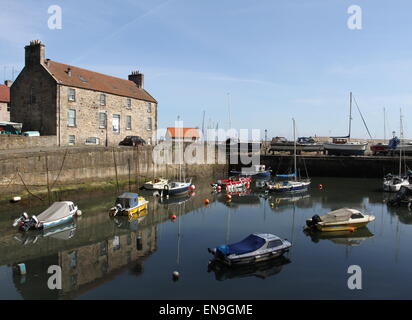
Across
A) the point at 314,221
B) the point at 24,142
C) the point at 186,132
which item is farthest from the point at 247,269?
the point at 186,132

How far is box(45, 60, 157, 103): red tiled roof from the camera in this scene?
123 ft

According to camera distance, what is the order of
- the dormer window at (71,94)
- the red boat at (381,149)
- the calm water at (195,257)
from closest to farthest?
the calm water at (195,257) → the dormer window at (71,94) → the red boat at (381,149)

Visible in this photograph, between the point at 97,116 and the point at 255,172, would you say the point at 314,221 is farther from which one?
the point at 97,116

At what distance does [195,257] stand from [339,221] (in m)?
9.99

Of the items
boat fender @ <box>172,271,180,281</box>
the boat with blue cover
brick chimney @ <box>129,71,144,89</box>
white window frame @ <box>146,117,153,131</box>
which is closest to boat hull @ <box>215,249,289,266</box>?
boat fender @ <box>172,271,180,281</box>

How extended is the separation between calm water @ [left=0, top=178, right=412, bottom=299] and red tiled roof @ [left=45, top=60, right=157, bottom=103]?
1433 cm

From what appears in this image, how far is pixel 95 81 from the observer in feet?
139

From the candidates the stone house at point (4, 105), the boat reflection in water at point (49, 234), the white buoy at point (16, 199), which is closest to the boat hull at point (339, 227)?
the boat reflection in water at point (49, 234)

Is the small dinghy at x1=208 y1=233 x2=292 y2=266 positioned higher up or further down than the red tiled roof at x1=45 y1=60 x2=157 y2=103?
further down

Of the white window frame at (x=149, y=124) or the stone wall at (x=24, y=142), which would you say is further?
the white window frame at (x=149, y=124)

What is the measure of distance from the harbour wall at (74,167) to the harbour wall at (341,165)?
694 inches

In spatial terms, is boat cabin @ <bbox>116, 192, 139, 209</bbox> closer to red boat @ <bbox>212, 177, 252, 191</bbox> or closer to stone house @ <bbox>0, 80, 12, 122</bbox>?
red boat @ <bbox>212, 177, 252, 191</bbox>

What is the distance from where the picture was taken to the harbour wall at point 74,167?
2688cm

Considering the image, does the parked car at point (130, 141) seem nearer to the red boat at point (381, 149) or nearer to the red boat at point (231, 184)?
the red boat at point (231, 184)
